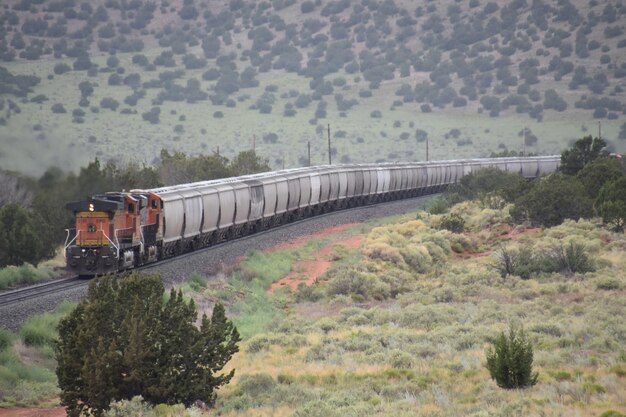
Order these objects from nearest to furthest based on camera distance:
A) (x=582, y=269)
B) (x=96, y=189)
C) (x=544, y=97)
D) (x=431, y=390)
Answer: (x=431, y=390)
(x=582, y=269)
(x=96, y=189)
(x=544, y=97)

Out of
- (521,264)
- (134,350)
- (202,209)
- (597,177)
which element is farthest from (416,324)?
(597,177)

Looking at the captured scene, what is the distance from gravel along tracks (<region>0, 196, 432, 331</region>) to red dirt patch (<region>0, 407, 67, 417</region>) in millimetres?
4937

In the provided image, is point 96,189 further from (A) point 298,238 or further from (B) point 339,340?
(B) point 339,340

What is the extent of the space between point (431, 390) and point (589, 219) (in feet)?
106

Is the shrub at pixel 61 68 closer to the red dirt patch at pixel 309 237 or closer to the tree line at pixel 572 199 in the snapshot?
the tree line at pixel 572 199

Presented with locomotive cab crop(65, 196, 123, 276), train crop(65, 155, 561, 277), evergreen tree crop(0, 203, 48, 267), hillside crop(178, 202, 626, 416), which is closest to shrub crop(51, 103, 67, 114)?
train crop(65, 155, 561, 277)

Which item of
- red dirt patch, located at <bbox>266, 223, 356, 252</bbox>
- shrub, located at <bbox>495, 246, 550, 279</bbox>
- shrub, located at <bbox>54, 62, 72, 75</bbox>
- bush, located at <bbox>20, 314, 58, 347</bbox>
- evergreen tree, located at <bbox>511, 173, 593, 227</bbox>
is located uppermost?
shrub, located at <bbox>54, 62, 72, 75</bbox>

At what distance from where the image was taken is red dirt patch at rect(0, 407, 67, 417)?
18703 mm

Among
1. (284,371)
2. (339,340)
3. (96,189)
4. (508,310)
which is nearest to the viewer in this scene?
(284,371)

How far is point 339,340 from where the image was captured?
82.1ft

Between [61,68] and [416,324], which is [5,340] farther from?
[61,68]

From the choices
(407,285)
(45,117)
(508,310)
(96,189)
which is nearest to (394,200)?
(96,189)

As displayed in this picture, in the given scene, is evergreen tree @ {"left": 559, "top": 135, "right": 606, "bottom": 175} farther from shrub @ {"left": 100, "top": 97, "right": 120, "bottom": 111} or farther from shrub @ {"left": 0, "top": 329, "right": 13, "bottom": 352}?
shrub @ {"left": 100, "top": 97, "right": 120, "bottom": 111}

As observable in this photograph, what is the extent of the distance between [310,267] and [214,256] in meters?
3.77
